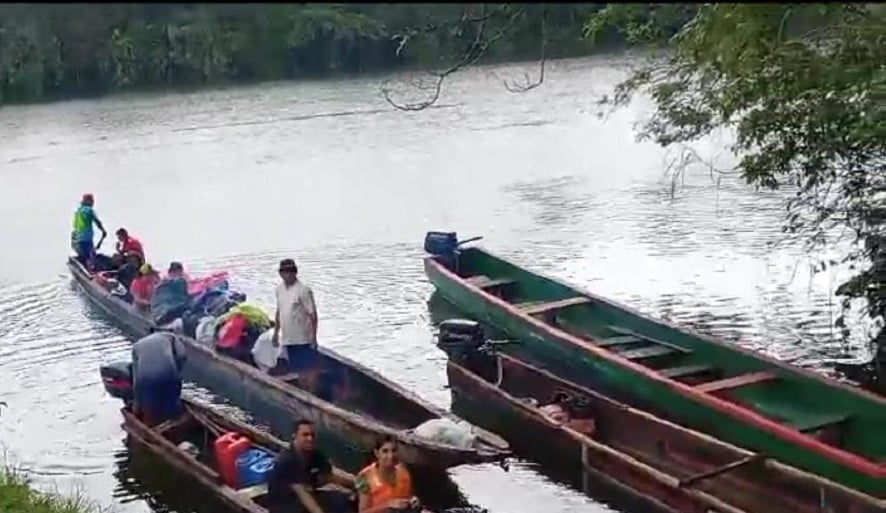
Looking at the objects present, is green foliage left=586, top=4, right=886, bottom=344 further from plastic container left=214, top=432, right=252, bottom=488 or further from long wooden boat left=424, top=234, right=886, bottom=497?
plastic container left=214, top=432, right=252, bottom=488

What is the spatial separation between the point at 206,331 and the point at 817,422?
726cm

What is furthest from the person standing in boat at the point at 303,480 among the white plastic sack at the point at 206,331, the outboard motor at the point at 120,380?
the white plastic sack at the point at 206,331

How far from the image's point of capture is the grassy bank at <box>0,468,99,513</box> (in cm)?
880

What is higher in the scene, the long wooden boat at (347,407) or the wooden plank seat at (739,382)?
the wooden plank seat at (739,382)

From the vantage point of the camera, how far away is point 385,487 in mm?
8852

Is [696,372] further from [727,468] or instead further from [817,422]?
[727,468]

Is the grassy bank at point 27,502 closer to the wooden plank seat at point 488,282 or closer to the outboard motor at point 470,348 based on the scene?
the outboard motor at point 470,348

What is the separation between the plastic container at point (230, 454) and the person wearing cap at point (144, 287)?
6.35 m

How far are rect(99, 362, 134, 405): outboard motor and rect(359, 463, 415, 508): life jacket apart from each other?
161 inches

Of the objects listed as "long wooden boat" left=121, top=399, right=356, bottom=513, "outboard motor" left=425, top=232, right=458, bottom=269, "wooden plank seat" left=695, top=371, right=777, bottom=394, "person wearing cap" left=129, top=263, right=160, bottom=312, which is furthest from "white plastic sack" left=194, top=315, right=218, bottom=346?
"wooden plank seat" left=695, top=371, right=777, bottom=394

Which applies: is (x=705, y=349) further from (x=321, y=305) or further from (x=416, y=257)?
(x=416, y=257)

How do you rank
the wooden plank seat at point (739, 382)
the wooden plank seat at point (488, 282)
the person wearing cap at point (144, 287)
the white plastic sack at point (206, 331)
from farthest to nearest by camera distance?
the person wearing cap at point (144, 287), the wooden plank seat at point (488, 282), the white plastic sack at point (206, 331), the wooden plank seat at point (739, 382)

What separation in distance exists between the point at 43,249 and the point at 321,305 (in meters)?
9.50

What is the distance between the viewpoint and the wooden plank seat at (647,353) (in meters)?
12.6
